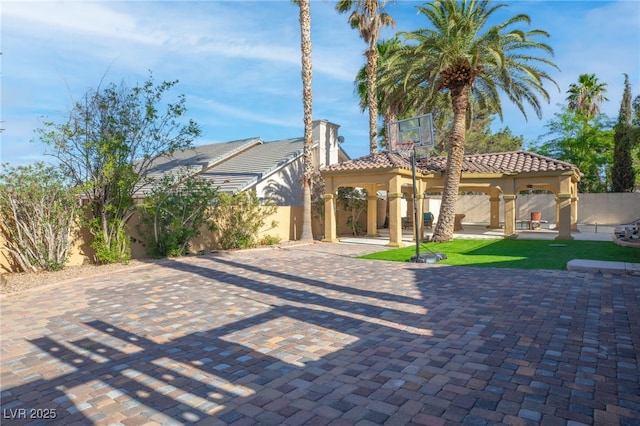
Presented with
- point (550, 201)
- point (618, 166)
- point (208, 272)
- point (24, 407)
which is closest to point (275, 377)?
point (24, 407)

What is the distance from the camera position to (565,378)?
4.02m

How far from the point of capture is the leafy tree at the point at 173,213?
42.3 feet

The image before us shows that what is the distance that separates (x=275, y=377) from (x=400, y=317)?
2.71 m

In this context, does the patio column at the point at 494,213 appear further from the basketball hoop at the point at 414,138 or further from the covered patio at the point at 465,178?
the basketball hoop at the point at 414,138

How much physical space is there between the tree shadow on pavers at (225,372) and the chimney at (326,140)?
60.0 feet

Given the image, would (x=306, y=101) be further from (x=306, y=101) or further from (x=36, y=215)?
(x=36, y=215)

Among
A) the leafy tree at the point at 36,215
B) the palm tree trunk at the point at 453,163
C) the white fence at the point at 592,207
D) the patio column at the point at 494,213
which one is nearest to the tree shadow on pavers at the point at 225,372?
the leafy tree at the point at 36,215

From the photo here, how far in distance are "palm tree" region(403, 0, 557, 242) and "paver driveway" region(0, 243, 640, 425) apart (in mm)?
8266

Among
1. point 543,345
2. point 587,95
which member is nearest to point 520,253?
point 543,345

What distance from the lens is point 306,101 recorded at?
18.7 metres

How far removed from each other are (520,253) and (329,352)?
412 inches

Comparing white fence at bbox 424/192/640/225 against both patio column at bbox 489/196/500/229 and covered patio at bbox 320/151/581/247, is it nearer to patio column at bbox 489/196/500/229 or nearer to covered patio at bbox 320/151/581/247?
patio column at bbox 489/196/500/229

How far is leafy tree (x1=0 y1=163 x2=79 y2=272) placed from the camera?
33.2 ft

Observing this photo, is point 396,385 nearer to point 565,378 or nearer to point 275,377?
point 275,377
